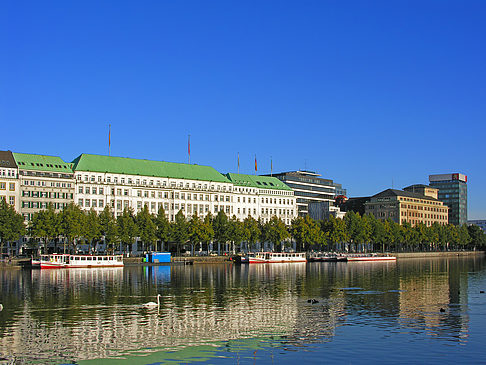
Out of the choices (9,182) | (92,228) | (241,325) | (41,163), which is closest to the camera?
(241,325)

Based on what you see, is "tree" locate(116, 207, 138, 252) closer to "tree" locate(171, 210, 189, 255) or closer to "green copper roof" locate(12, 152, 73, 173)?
"tree" locate(171, 210, 189, 255)

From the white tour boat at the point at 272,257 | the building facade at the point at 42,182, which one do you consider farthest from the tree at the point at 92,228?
the white tour boat at the point at 272,257

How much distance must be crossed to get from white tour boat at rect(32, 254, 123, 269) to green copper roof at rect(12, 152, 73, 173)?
44.6 meters

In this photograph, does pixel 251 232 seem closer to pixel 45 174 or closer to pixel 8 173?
pixel 45 174

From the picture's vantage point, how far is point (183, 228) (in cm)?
17300

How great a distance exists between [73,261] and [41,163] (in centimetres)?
4961

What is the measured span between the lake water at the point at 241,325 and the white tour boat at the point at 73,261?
157 feet

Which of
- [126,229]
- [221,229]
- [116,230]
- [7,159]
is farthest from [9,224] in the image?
[221,229]

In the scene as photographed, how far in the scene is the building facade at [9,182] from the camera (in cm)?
16700

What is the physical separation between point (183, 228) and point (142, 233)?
1293 cm

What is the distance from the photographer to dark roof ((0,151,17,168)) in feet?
554

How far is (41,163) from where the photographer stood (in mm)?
177875

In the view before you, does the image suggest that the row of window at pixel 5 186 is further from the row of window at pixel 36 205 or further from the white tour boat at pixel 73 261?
the white tour boat at pixel 73 261

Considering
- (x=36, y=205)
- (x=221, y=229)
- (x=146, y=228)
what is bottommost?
(x=221, y=229)
